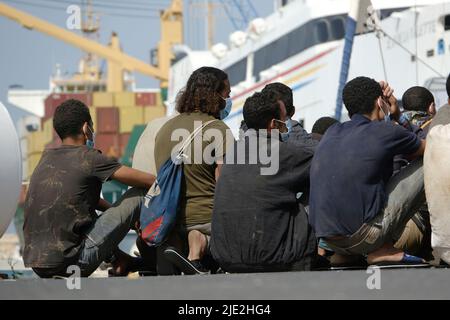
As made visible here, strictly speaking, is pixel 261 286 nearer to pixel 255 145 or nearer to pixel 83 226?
pixel 255 145

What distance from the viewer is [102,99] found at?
6200 cm

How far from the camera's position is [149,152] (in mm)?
6730

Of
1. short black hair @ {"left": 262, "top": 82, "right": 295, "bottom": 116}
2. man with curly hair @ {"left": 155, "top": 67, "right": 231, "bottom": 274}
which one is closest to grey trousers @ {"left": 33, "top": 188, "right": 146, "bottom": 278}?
man with curly hair @ {"left": 155, "top": 67, "right": 231, "bottom": 274}

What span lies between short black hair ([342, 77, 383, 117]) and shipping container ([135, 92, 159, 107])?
58.1 m

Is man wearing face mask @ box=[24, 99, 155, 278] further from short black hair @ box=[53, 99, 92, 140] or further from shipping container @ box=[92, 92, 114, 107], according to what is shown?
shipping container @ box=[92, 92, 114, 107]

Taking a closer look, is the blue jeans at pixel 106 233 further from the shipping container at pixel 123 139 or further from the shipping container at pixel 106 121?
the shipping container at pixel 123 139

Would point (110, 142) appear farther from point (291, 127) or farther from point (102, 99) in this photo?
point (291, 127)

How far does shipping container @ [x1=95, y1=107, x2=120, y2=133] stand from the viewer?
189ft

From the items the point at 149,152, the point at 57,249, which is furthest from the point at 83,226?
the point at 149,152

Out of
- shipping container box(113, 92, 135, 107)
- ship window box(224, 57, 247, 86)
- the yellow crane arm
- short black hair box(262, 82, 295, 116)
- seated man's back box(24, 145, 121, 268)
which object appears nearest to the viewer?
seated man's back box(24, 145, 121, 268)

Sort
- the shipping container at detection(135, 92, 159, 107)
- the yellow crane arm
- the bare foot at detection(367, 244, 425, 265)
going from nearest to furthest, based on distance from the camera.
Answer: the bare foot at detection(367, 244, 425, 265) → the yellow crane arm → the shipping container at detection(135, 92, 159, 107)

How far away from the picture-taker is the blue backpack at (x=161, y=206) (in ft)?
19.0

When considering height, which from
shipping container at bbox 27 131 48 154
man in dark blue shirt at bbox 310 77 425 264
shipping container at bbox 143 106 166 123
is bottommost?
shipping container at bbox 27 131 48 154

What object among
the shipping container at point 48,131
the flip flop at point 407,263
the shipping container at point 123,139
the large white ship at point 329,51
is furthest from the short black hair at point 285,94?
the shipping container at point 123,139
